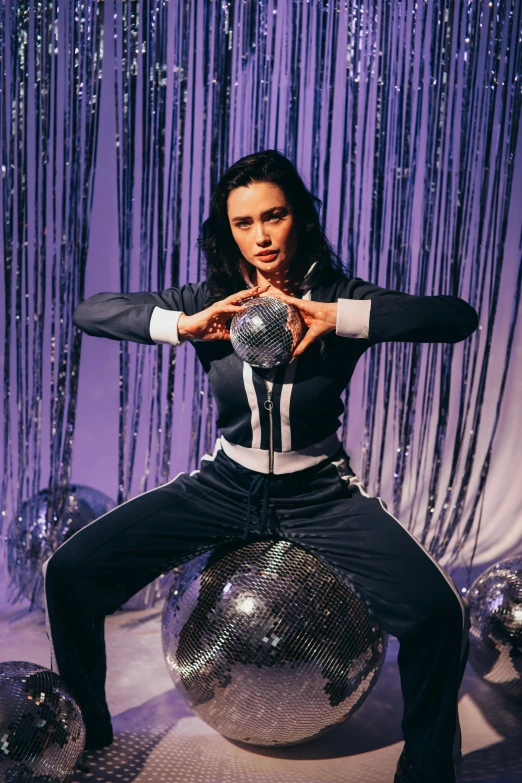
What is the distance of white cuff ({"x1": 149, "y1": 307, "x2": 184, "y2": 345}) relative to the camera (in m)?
2.16

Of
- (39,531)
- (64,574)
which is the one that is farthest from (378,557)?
(39,531)

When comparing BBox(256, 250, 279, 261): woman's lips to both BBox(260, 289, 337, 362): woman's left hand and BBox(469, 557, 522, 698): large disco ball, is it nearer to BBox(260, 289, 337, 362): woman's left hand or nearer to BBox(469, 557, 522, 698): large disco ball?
BBox(260, 289, 337, 362): woman's left hand

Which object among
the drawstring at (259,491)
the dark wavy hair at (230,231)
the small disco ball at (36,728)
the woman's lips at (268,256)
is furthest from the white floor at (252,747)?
the woman's lips at (268,256)

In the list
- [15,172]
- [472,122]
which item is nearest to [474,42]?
[472,122]

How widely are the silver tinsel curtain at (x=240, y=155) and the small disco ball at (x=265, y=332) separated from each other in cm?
151

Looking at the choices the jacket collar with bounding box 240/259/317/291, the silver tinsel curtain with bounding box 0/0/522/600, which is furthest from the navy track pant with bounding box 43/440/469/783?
the silver tinsel curtain with bounding box 0/0/522/600

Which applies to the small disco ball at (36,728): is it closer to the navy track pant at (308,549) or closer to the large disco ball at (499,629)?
the navy track pant at (308,549)

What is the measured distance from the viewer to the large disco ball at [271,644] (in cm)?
202

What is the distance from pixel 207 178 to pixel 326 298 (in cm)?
145

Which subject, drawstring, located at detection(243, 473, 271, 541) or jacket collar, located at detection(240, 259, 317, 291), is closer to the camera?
drawstring, located at detection(243, 473, 271, 541)

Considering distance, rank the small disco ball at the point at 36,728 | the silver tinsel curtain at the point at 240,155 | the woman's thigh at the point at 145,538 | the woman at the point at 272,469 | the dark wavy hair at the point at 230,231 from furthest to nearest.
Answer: the silver tinsel curtain at the point at 240,155
the dark wavy hair at the point at 230,231
the woman's thigh at the point at 145,538
the woman at the point at 272,469
the small disco ball at the point at 36,728

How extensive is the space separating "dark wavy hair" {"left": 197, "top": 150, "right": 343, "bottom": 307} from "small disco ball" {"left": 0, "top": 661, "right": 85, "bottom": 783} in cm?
111

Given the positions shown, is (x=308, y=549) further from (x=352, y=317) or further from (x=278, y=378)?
(x=352, y=317)

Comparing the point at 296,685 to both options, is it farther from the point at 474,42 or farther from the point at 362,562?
the point at 474,42
